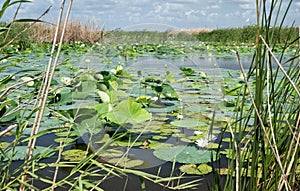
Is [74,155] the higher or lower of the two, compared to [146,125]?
lower

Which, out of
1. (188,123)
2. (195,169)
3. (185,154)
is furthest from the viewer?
(188,123)

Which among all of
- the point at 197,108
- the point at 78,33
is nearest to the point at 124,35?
the point at 197,108

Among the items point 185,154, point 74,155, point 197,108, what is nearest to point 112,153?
point 74,155

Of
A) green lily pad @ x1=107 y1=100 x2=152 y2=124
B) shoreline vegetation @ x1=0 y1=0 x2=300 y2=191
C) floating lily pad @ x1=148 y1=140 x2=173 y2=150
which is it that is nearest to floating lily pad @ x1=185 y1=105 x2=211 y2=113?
shoreline vegetation @ x1=0 y1=0 x2=300 y2=191

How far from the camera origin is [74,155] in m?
1.79

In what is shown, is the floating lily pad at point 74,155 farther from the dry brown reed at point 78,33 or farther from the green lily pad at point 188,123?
the dry brown reed at point 78,33

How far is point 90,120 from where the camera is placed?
76.7 inches

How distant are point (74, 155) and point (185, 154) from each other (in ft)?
1.70

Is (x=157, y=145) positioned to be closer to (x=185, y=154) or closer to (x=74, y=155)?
(x=185, y=154)

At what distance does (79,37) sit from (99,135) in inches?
421

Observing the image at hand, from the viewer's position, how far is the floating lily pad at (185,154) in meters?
1.71

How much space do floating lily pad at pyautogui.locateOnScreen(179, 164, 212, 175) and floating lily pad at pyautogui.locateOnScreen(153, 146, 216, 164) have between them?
0.02 meters

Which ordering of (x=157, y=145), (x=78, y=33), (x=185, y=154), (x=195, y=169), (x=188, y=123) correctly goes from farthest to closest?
(x=78, y=33) < (x=188, y=123) < (x=157, y=145) < (x=185, y=154) < (x=195, y=169)

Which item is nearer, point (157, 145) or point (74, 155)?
point (74, 155)
